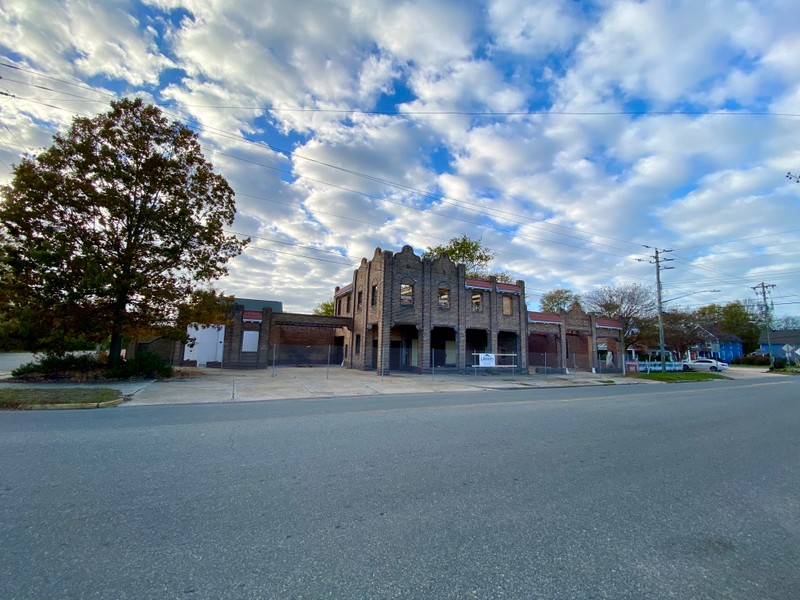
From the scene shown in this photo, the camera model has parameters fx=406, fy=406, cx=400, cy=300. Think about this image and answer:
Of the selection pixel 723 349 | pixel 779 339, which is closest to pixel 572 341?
pixel 723 349

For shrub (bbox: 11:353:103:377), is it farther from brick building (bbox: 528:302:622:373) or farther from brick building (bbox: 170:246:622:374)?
brick building (bbox: 528:302:622:373)

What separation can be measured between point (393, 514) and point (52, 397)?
12550mm

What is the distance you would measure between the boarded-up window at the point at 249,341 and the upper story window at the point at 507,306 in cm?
2015

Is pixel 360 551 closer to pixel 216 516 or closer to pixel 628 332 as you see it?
pixel 216 516

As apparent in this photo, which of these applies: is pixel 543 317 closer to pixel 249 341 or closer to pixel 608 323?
pixel 608 323

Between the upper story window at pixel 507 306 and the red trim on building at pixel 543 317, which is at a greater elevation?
the upper story window at pixel 507 306

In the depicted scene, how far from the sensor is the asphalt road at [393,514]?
2.73 metres

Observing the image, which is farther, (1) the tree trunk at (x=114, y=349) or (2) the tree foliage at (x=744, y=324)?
(2) the tree foliage at (x=744, y=324)

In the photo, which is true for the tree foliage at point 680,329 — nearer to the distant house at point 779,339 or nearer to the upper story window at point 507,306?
the upper story window at point 507,306

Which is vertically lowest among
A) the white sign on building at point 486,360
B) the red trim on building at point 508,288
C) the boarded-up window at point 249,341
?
the white sign on building at point 486,360

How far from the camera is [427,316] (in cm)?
3011

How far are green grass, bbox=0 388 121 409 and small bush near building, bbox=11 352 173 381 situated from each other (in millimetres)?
5612

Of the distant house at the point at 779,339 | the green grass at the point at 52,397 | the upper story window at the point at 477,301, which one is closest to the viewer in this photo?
the green grass at the point at 52,397

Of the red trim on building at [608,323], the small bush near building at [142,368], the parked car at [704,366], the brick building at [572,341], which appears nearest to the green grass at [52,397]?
the small bush near building at [142,368]
